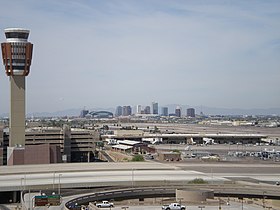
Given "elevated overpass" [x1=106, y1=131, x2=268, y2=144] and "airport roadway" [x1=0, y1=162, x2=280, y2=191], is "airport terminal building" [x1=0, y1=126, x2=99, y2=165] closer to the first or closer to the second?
"airport roadway" [x1=0, y1=162, x2=280, y2=191]

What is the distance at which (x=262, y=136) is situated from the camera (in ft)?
368

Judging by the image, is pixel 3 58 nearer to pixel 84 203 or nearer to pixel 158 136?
pixel 84 203

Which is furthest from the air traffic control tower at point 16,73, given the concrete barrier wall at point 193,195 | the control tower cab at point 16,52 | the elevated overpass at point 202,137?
the elevated overpass at point 202,137

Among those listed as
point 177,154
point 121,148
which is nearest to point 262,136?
point 121,148

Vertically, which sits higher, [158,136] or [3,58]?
[3,58]

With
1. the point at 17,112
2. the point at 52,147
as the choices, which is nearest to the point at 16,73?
the point at 17,112

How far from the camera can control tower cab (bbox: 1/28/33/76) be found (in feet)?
215

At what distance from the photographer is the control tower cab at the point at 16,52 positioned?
6562 cm

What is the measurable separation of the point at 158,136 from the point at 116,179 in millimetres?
69212

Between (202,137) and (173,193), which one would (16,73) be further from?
(202,137)

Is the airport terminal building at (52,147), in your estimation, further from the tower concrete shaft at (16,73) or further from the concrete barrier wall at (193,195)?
the concrete barrier wall at (193,195)

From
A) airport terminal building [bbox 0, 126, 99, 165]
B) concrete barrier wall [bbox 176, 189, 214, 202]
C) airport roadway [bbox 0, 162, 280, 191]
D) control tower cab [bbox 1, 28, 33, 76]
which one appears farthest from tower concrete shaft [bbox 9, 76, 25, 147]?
concrete barrier wall [bbox 176, 189, 214, 202]

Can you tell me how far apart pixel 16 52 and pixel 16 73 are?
8.24 feet

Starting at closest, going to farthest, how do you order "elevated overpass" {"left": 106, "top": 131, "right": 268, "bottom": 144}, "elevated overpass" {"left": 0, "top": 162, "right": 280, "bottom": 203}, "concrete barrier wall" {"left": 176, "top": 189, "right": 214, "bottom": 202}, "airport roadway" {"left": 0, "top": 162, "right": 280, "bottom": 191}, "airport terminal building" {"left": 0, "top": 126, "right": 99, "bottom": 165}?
"concrete barrier wall" {"left": 176, "top": 189, "right": 214, "bottom": 202}
"elevated overpass" {"left": 0, "top": 162, "right": 280, "bottom": 203}
"airport roadway" {"left": 0, "top": 162, "right": 280, "bottom": 191}
"airport terminal building" {"left": 0, "top": 126, "right": 99, "bottom": 165}
"elevated overpass" {"left": 106, "top": 131, "right": 268, "bottom": 144}
